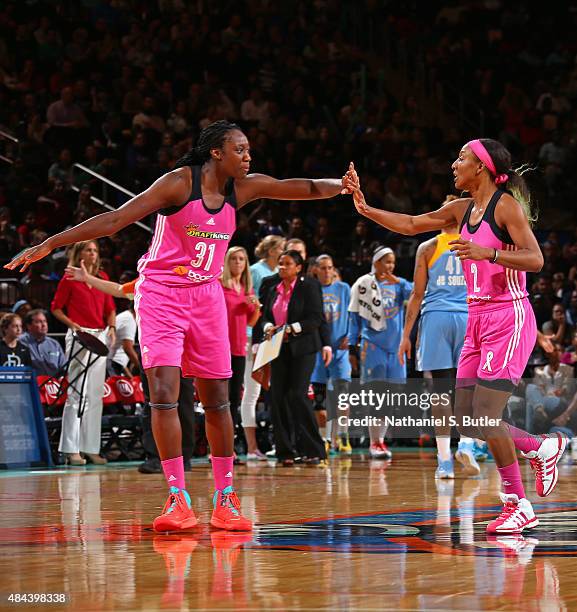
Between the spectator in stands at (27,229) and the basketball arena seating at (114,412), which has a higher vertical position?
the spectator in stands at (27,229)

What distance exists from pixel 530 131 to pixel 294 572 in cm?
1504

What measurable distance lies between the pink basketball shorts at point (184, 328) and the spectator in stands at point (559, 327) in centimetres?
779

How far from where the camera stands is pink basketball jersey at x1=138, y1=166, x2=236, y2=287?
534 cm

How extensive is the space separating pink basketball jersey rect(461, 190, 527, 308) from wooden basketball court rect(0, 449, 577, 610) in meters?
1.05

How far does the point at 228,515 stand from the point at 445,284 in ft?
13.9

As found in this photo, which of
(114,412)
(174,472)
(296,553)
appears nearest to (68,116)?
(114,412)

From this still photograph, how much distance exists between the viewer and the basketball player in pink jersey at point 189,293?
5.25 metres

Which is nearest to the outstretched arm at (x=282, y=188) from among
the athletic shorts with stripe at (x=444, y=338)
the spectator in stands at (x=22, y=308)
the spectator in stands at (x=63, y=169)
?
the athletic shorts with stripe at (x=444, y=338)

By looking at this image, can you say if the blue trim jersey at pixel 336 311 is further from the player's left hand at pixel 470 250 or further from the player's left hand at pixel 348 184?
the player's left hand at pixel 470 250

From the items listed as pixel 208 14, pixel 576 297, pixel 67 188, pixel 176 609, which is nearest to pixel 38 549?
pixel 176 609

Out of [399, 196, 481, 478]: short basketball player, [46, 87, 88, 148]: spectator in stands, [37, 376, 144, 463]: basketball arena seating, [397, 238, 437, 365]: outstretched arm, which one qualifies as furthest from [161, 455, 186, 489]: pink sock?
[46, 87, 88, 148]: spectator in stands

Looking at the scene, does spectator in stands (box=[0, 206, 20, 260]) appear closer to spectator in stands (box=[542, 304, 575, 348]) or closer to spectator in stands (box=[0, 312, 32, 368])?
spectator in stands (box=[0, 312, 32, 368])

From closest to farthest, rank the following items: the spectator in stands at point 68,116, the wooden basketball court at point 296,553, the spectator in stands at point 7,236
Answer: the wooden basketball court at point 296,553 < the spectator in stands at point 7,236 < the spectator in stands at point 68,116

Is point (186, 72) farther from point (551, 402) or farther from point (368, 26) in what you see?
point (551, 402)
